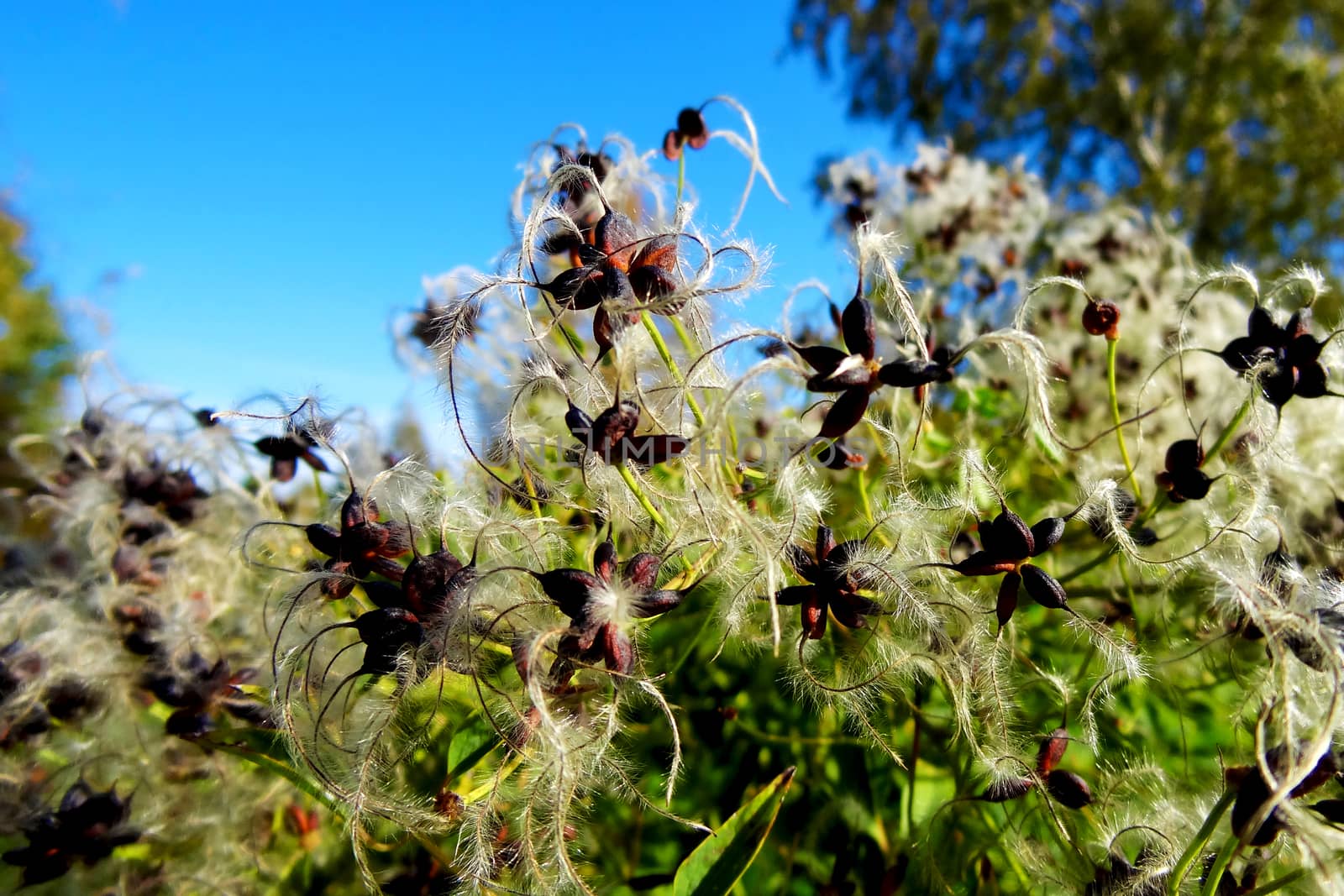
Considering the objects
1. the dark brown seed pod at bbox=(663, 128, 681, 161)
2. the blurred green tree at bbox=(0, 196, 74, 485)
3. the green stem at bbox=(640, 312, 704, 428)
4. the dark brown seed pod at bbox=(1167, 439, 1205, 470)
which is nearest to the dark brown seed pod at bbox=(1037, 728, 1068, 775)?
the dark brown seed pod at bbox=(1167, 439, 1205, 470)

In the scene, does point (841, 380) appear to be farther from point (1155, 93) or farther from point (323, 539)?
point (1155, 93)

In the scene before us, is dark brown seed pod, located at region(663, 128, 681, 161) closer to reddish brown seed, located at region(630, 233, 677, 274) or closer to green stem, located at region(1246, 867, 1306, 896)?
reddish brown seed, located at region(630, 233, 677, 274)

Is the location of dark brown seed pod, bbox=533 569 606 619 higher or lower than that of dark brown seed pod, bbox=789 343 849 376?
lower

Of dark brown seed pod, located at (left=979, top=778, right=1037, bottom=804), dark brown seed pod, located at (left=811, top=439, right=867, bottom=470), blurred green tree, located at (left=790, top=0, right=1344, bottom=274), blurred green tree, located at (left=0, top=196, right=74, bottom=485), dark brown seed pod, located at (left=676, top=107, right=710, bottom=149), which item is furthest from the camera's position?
blurred green tree, located at (left=0, top=196, right=74, bottom=485)

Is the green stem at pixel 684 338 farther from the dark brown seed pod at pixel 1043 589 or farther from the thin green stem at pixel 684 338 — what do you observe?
the dark brown seed pod at pixel 1043 589

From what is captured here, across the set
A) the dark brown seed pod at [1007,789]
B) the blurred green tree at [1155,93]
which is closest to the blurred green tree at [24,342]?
the blurred green tree at [1155,93]

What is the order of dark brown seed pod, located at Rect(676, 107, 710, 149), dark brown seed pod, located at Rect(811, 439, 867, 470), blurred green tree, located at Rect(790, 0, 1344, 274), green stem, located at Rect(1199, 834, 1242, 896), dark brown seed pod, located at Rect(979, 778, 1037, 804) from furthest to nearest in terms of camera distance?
blurred green tree, located at Rect(790, 0, 1344, 274)
dark brown seed pod, located at Rect(676, 107, 710, 149)
dark brown seed pod, located at Rect(811, 439, 867, 470)
dark brown seed pod, located at Rect(979, 778, 1037, 804)
green stem, located at Rect(1199, 834, 1242, 896)

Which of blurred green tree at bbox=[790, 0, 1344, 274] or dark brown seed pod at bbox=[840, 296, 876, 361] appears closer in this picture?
dark brown seed pod at bbox=[840, 296, 876, 361]

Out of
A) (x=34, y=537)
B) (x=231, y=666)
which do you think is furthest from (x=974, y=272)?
(x=34, y=537)
